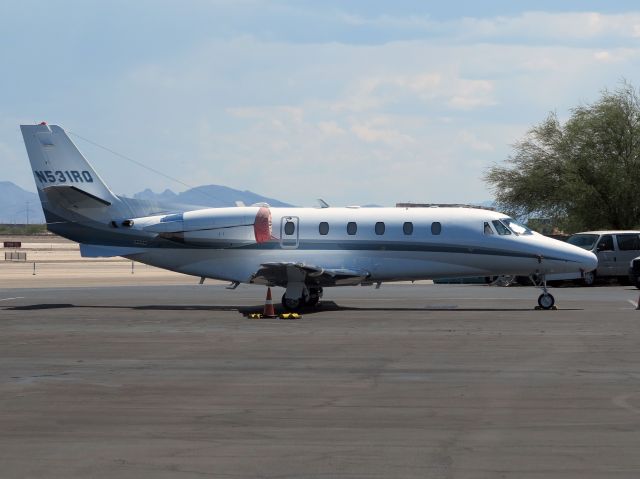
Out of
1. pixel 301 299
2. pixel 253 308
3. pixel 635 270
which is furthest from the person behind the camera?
pixel 635 270

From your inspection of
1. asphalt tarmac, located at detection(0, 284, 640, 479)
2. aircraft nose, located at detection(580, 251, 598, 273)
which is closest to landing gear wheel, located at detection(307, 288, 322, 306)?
asphalt tarmac, located at detection(0, 284, 640, 479)

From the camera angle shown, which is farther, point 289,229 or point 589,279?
point 589,279

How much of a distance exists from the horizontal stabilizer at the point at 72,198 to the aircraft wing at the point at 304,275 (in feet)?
18.0

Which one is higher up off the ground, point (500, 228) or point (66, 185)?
point (66, 185)

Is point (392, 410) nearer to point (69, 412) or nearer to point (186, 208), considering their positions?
point (69, 412)

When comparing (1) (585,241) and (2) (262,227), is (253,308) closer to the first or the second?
(2) (262,227)

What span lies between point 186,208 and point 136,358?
14.3m

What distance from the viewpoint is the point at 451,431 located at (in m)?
10.9

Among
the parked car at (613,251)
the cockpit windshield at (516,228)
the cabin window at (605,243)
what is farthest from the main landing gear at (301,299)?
the cabin window at (605,243)

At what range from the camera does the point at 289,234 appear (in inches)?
1180

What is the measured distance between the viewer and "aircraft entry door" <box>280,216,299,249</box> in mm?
29953

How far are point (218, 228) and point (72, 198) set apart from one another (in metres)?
4.59

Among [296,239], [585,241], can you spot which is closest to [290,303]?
[296,239]

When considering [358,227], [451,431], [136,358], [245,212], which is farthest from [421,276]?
[451,431]
